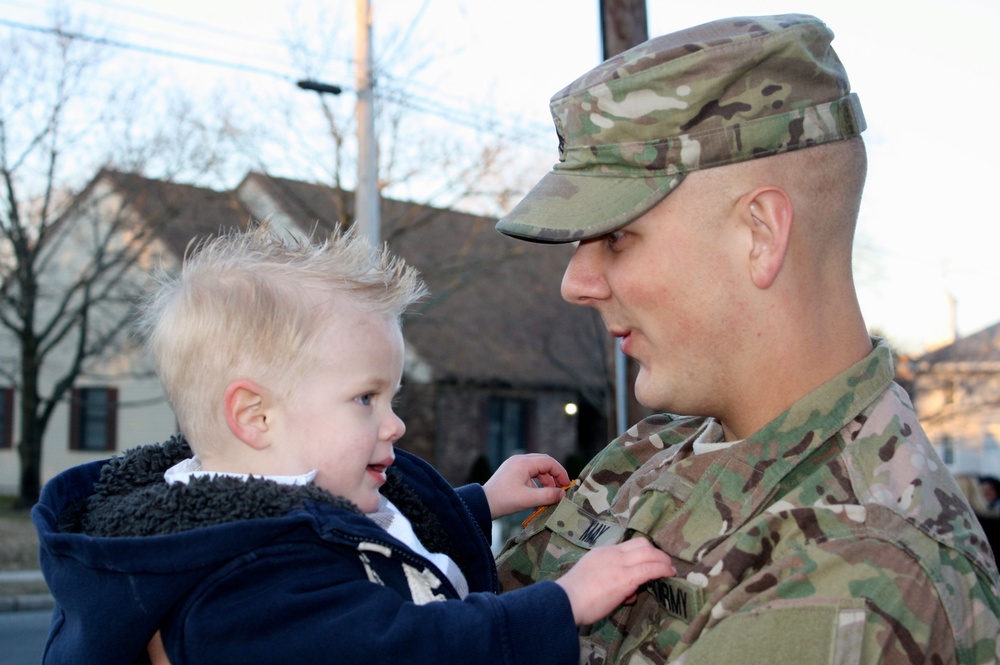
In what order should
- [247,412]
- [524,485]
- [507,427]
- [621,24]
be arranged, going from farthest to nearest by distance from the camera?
[507,427]
[621,24]
[524,485]
[247,412]

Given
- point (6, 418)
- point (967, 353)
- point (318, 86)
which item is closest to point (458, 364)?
Answer: point (318, 86)

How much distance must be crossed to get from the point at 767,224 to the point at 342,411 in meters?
0.94

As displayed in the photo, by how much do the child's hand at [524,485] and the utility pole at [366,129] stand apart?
42.7ft

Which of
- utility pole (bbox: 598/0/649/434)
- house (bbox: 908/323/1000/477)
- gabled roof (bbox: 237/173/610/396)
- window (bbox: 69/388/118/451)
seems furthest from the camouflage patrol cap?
window (bbox: 69/388/118/451)

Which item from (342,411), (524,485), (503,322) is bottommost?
(524,485)

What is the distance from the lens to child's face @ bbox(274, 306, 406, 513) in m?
2.11

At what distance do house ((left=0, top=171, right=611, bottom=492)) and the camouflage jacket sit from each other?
1988 centimetres

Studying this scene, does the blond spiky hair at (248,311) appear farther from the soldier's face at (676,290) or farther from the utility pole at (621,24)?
the utility pole at (621,24)

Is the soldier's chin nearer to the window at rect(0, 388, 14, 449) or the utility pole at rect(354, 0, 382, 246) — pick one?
the utility pole at rect(354, 0, 382, 246)

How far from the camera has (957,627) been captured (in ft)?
4.97

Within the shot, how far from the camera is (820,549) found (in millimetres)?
1569

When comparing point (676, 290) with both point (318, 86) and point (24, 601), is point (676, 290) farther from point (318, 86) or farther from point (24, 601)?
point (318, 86)

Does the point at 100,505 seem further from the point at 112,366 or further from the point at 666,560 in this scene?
the point at 112,366

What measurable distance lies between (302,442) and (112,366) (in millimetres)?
25426
